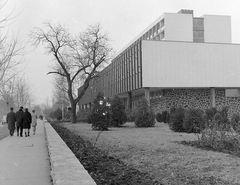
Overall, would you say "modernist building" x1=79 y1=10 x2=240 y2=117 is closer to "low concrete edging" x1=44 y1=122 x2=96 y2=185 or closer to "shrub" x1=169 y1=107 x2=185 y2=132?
"shrub" x1=169 y1=107 x2=185 y2=132

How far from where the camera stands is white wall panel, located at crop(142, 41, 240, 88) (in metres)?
38.8

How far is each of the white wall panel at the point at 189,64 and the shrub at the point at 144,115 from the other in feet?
43.3

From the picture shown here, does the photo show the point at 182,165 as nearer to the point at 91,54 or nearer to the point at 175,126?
the point at 175,126

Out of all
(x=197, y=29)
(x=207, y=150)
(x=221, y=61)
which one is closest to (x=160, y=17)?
(x=197, y=29)

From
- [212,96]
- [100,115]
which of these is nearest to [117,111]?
[100,115]

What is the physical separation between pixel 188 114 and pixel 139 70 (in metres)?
23.1

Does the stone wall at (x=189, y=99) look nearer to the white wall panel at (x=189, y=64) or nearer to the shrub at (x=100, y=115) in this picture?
the white wall panel at (x=189, y=64)

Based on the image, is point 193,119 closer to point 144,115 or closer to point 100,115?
point 100,115

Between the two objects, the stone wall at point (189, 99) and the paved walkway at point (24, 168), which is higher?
the stone wall at point (189, 99)

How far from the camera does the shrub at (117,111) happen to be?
25.9 meters

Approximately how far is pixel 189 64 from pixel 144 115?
16.8 meters

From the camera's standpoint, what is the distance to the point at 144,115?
993 inches

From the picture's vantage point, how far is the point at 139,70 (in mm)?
39844

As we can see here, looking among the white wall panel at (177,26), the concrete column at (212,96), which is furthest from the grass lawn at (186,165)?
the white wall panel at (177,26)
